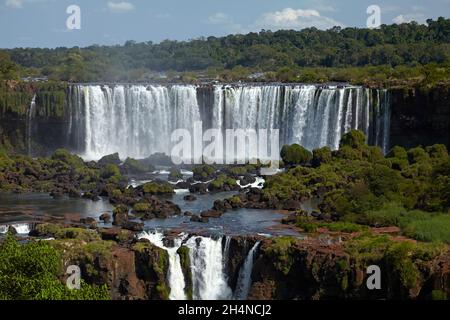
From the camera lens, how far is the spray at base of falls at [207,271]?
3275 centimetres

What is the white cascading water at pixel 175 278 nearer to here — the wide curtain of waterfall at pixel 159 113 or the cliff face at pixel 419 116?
the cliff face at pixel 419 116

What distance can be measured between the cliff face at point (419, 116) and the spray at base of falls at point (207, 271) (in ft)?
77.5

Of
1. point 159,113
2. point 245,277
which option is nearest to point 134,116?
point 159,113

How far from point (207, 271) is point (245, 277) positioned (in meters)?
1.42

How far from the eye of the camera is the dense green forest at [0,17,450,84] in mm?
71750

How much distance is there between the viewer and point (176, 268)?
1296 inches

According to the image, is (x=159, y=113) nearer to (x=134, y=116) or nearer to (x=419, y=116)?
(x=134, y=116)

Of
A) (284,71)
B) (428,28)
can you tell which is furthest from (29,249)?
(428,28)

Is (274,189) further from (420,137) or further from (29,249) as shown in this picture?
(29,249)

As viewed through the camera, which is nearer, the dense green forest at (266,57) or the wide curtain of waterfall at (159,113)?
the wide curtain of waterfall at (159,113)

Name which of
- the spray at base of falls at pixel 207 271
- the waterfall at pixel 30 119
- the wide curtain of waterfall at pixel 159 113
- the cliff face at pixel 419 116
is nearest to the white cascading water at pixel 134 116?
the wide curtain of waterfall at pixel 159 113

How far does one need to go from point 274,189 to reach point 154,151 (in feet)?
58.7

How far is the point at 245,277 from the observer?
32719mm

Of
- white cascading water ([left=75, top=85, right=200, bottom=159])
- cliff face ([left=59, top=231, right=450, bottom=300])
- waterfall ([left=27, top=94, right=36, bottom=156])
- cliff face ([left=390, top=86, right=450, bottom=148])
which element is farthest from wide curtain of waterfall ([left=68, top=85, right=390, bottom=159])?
cliff face ([left=59, top=231, right=450, bottom=300])
